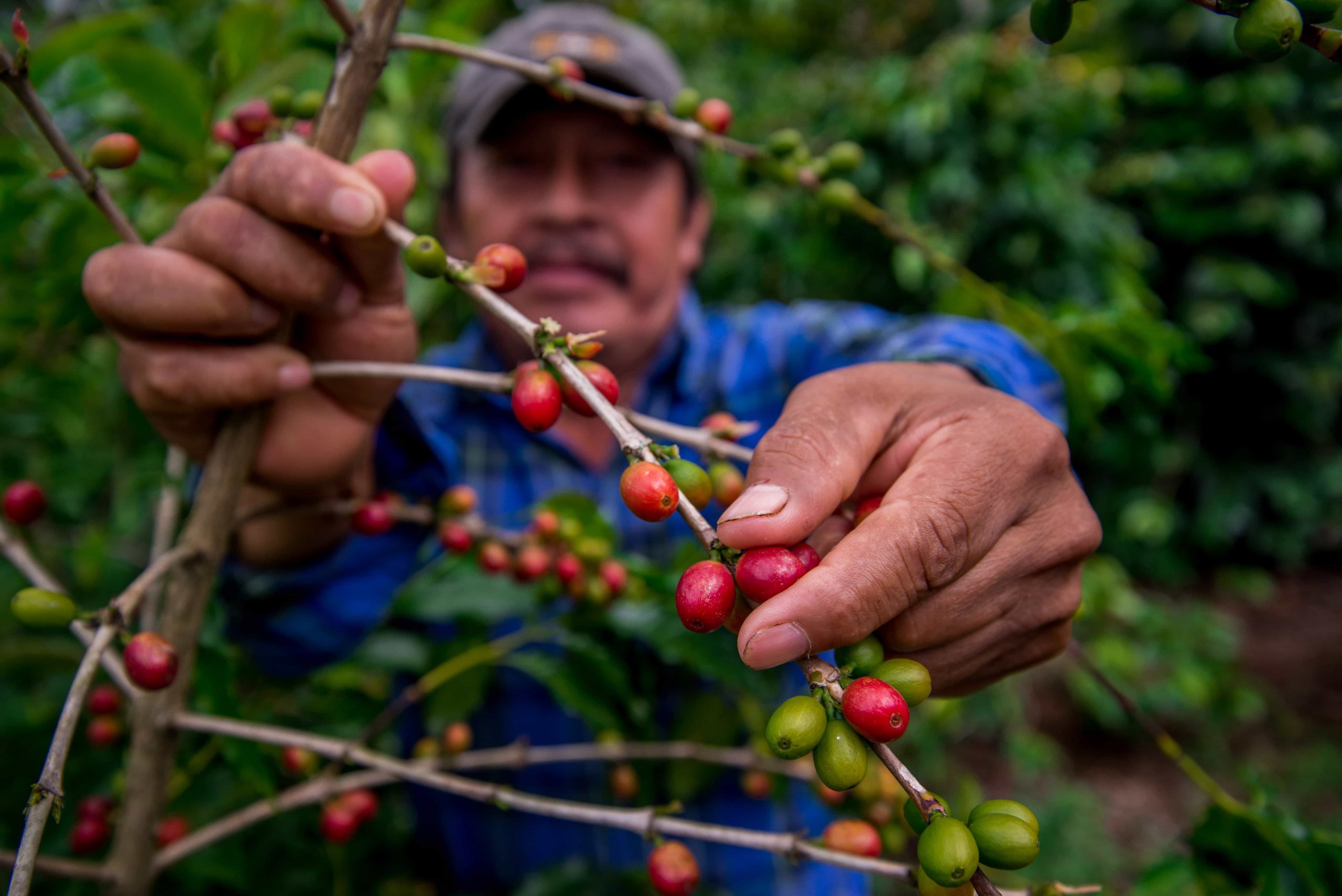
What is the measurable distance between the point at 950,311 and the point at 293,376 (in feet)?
5.59

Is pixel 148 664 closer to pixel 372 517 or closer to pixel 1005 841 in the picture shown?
pixel 372 517

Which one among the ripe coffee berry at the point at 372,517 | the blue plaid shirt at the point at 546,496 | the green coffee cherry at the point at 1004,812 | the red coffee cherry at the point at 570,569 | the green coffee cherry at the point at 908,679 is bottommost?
the blue plaid shirt at the point at 546,496

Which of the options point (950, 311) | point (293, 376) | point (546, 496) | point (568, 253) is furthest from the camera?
point (546, 496)

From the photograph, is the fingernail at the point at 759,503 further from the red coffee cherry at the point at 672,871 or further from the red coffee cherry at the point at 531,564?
the red coffee cherry at the point at 531,564

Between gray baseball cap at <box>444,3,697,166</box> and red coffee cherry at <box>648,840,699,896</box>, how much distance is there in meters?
2.28

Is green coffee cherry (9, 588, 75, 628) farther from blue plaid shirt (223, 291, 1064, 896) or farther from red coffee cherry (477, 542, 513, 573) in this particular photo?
blue plaid shirt (223, 291, 1064, 896)

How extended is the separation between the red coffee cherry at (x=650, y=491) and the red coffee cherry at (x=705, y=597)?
0.07 metres

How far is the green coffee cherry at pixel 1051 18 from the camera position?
940 millimetres

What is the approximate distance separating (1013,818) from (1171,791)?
5559 mm

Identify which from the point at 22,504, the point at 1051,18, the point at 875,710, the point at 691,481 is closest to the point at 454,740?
the point at 22,504

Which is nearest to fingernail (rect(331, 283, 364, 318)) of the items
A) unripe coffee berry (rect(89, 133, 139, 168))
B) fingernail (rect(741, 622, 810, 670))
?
unripe coffee berry (rect(89, 133, 139, 168))

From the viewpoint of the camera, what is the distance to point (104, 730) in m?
1.58

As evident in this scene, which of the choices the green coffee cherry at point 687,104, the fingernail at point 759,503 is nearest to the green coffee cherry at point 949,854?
the fingernail at point 759,503

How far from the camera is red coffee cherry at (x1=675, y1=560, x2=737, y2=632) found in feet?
2.49
